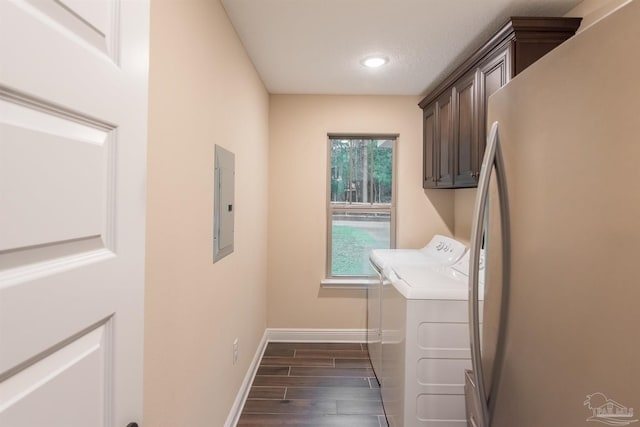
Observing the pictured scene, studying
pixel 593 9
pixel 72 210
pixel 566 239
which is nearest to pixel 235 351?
pixel 72 210

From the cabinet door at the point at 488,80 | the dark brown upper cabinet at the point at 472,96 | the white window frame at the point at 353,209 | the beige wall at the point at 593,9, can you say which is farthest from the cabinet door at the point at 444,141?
the beige wall at the point at 593,9

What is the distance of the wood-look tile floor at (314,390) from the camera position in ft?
6.77

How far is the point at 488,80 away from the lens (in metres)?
1.95

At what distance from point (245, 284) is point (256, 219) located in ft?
1.89

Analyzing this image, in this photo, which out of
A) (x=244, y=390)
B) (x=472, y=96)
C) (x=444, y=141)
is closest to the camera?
(x=472, y=96)

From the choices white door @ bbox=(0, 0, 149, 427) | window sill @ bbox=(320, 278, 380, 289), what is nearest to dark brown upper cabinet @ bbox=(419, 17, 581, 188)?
window sill @ bbox=(320, 278, 380, 289)

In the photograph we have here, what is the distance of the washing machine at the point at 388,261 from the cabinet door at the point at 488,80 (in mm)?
765

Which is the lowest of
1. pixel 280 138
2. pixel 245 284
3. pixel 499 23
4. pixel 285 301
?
pixel 285 301

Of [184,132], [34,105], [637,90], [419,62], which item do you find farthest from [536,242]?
[419,62]

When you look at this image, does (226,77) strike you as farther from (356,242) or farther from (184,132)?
(356,242)

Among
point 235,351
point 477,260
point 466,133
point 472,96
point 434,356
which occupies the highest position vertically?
point 472,96

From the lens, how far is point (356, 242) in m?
3.33

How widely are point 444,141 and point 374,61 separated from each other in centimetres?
84

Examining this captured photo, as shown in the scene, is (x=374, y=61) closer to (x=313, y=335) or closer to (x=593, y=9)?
(x=593, y=9)
